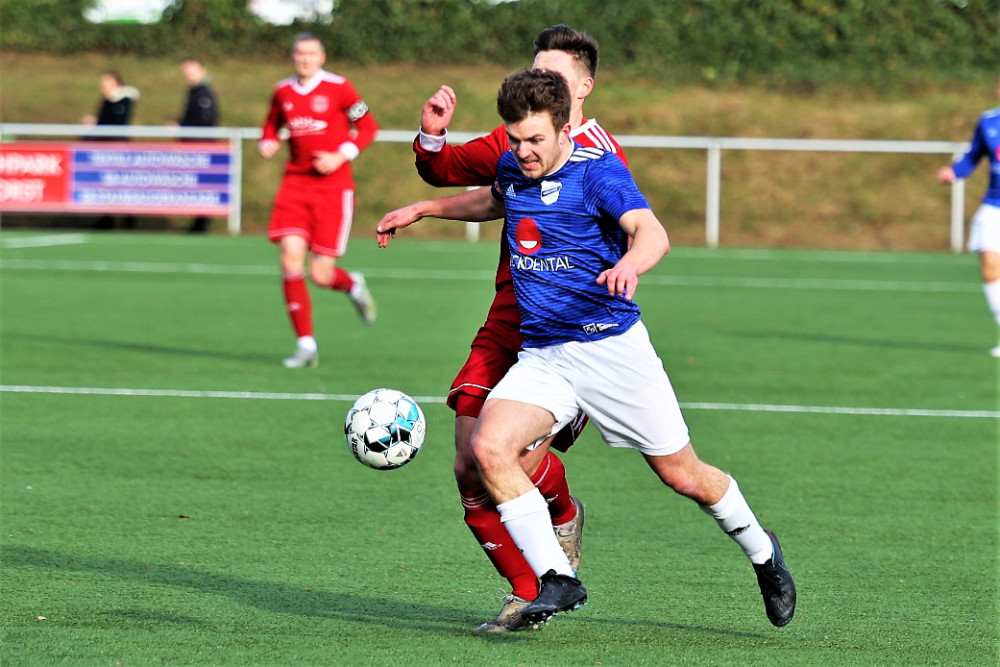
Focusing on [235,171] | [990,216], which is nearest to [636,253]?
[990,216]

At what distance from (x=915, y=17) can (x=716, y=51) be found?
4448 millimetres

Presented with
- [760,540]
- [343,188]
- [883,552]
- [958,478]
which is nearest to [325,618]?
[760,540]

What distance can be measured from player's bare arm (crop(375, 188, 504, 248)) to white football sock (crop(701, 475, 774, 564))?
112 centimetres

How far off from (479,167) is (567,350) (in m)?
0.96

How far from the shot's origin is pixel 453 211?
4.93m

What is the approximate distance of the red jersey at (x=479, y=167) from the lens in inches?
199

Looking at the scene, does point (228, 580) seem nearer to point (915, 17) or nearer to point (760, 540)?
point (760, 540)

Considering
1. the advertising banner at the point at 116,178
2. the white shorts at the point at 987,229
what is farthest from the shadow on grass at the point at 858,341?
the advertising banner at the point at 116,178

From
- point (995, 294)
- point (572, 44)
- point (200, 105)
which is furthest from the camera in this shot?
point (200, 105)

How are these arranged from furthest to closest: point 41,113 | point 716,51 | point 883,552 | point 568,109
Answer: point 716,51
point 41,113
point 883,552
point 568,109

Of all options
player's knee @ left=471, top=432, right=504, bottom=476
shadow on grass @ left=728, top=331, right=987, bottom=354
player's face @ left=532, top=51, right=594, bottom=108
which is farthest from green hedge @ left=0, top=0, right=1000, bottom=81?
player's knee @ left=471, top=432, right=504, bottom=476

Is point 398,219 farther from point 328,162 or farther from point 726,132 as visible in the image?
point 726,132

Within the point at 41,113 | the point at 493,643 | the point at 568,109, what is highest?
the point at 41,113

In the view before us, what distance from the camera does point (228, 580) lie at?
202 inches
